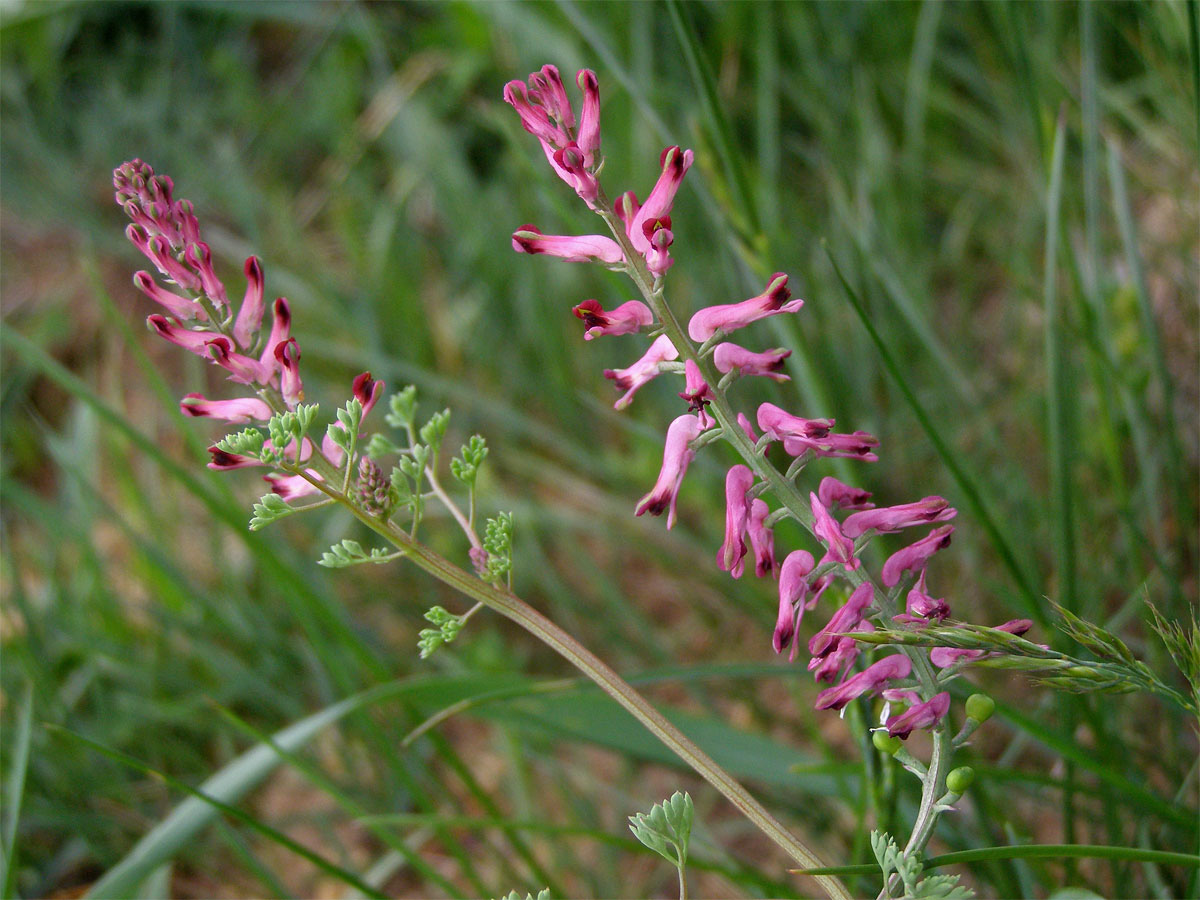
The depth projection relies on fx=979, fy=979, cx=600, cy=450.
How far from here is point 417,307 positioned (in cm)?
304

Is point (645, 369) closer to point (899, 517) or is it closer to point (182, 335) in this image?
point (899, 517)

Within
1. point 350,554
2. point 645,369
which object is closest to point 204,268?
point 350,554

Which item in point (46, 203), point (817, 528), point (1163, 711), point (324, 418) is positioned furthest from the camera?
point (46, 203)

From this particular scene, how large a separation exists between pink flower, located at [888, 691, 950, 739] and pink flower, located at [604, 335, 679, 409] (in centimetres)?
32

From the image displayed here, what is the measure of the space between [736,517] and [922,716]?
0.20 m

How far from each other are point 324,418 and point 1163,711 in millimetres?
2092

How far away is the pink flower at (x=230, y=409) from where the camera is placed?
2.73ft

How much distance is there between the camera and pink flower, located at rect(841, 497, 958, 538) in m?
0.79

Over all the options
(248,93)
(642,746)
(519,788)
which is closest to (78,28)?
(248,93)

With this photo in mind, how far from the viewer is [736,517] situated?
0.77 m

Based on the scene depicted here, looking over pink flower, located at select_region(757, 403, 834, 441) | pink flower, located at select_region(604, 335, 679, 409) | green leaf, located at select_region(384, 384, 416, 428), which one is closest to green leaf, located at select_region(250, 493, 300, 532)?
green leaf, located at select_region(384, 384, 416, 428)

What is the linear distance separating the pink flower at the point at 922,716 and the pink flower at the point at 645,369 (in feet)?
1.03

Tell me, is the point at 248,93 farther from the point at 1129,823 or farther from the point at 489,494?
the point at 1129,823

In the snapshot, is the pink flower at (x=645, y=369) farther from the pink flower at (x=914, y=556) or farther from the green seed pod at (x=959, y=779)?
the green seed pod at (x=959, y=779)
